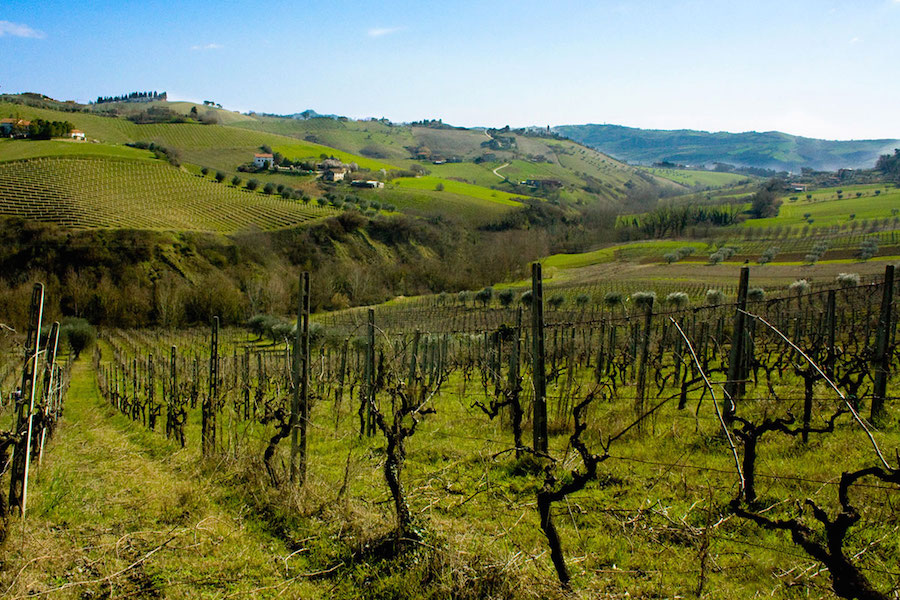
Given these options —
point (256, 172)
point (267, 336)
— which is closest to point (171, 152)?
point (256, 172)

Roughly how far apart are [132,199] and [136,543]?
69.3 meters

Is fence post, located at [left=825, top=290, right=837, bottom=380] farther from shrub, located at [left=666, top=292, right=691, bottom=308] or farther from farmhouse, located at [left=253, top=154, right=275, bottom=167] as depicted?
farmhouse, located at [left=253, top=154, right=275, bottom=167]

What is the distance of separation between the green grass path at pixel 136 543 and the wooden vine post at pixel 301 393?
0.88m

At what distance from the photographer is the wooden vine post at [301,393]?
6297 millimetres

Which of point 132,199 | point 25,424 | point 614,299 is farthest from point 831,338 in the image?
point 132,199

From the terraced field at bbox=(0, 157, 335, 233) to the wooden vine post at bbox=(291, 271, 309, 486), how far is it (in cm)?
5711

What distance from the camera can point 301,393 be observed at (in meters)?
6.47

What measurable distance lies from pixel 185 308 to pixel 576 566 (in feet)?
172

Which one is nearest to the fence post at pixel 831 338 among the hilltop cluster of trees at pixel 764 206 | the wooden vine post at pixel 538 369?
the wooden vine post at pixel 538 369

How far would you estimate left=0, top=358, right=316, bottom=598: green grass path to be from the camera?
4.30 m

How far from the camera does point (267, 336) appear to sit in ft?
142

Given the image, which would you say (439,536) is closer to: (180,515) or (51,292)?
(180,515)

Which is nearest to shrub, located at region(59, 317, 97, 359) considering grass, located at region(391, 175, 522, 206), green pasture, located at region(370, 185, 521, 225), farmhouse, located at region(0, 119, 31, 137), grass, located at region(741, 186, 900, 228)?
green pasture, located at region(370, 185, 521, 225)

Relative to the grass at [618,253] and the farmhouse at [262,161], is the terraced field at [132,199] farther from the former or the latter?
the grass at [618,253]
